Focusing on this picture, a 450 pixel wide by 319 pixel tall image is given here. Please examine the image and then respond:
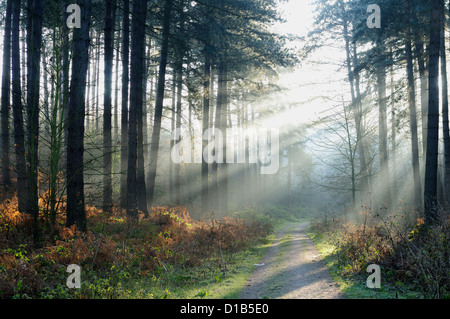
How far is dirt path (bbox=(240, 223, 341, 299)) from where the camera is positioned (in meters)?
6.06

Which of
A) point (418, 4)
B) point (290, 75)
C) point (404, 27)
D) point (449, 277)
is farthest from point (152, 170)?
point (290, 75)

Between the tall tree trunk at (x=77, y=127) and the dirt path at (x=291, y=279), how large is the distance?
204 inches

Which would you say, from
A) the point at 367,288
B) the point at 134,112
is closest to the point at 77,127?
the point at 134,112

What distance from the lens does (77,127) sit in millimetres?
8172

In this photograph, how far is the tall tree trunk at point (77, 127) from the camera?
8000 mm

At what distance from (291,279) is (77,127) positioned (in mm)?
7010

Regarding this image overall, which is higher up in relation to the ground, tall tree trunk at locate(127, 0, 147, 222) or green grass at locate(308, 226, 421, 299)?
tall tree trunk at locate(127, 0, 147, 222)

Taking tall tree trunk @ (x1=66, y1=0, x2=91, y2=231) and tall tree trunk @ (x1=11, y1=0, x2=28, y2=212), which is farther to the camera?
tall tree trunk @ (x1=11, y1=0, x2=28, y2=212)

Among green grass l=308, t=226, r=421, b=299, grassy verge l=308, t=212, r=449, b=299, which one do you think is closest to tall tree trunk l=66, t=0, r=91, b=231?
green grass l=308, t=226, r=421, b=299

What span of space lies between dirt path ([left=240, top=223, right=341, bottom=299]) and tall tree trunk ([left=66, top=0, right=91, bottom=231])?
518 centimetres

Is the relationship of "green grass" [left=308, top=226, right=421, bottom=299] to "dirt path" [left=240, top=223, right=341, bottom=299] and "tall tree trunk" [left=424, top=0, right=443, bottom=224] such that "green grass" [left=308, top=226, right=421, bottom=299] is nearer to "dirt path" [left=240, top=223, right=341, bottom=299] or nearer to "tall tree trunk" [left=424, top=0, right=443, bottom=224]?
"dirt path" [left=240, top=223, right=341, bottom=299]

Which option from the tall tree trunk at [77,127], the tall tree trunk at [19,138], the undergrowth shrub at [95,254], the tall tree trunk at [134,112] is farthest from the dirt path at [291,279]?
the tall tree trunk at [19,138]

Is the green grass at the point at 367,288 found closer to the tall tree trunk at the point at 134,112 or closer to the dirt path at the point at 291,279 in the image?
the dirt path at the point at 291,279
